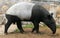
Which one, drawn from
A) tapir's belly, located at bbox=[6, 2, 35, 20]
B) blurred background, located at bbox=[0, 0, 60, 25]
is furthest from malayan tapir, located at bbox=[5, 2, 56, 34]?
blurred background, located at bbox=[0, 0, 60, 25]

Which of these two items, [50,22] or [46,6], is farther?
[46,6]

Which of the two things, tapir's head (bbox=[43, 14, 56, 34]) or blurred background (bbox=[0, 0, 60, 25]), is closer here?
tapir's head (bbox=[43, 14, 56, 34])

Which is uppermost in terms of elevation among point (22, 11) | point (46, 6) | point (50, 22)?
point (22, 11)

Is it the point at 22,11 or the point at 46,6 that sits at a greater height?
the point at 22,11

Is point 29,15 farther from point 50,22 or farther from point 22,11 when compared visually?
point 50,22

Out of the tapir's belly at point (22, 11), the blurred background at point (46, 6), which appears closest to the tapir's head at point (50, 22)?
the tapir's belly at point (22, 11)

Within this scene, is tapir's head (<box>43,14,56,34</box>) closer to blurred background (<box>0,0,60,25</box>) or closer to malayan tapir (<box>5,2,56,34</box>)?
malayan tapir (<box>5,2,56,34</box>)

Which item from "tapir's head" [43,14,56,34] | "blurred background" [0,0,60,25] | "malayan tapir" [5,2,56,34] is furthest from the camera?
"blurred background" [0,0,60,25]

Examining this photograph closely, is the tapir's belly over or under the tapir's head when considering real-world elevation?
over

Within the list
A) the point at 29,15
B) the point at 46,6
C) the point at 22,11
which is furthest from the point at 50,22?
the point at 46,6

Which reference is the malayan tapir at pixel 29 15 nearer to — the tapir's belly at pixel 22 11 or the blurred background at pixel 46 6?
the tapir's belly at pixel 22 11

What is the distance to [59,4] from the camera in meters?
19.2

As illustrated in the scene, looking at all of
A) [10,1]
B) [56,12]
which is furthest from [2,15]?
[56,12]

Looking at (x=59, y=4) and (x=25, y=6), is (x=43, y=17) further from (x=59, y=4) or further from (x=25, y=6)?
(x=59, y=4)
